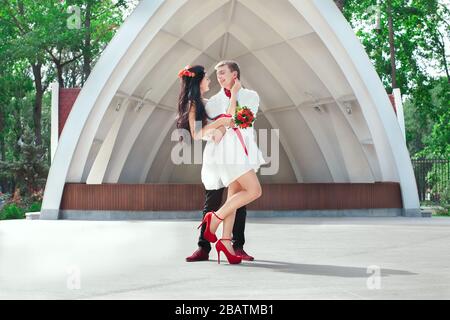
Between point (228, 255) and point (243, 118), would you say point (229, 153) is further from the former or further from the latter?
point (228, 255)

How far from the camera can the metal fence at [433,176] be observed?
122 ft

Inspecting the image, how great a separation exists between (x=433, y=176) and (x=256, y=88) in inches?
529

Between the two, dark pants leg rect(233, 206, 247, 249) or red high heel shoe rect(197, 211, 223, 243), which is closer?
red high heel shoe rect(197, 211, 223, 243)

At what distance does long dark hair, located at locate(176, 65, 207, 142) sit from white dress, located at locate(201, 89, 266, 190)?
103mm

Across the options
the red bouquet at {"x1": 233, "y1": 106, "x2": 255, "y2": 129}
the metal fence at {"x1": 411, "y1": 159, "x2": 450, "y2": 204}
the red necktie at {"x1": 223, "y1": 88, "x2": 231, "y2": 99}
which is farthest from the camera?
the metal fence at {"x1": 411, "y1": 159, "x2": 450, "y2": 204}

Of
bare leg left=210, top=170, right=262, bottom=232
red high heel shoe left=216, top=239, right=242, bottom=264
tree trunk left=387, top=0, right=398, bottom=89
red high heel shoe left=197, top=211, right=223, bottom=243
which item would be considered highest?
tree trunk left=387, top=0, right=398, bottom=89

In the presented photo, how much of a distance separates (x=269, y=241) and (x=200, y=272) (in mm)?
4332

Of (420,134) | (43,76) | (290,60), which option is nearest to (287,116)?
(290,60)

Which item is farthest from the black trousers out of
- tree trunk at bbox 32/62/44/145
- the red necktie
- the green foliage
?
tree trunk at bbox 32/62/44/145

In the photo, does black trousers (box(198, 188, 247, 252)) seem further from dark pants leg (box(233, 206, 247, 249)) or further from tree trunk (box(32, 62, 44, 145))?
tree trunk (box(32, 62, 44, 145))

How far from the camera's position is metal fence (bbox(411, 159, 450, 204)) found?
37.1 m

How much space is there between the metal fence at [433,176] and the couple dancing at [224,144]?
92.2ft
